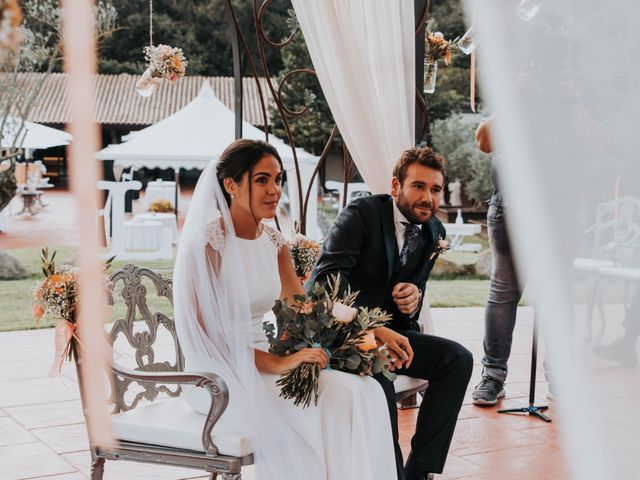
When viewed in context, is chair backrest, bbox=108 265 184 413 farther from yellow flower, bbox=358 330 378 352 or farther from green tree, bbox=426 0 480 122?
green tree, bbox=426 0 480 122

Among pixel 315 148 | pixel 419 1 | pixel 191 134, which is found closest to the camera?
pixel 419 1

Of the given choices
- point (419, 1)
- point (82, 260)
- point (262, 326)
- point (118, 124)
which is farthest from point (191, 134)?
point (118, 124)

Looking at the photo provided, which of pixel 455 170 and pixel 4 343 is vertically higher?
pixel 455 170

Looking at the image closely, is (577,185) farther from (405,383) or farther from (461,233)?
(461,233)

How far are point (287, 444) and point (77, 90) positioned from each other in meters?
1.73

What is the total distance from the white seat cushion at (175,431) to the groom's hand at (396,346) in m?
0.56

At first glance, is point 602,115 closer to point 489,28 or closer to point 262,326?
point 489,28

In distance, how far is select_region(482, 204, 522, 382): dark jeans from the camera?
13.3 feet

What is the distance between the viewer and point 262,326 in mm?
2605

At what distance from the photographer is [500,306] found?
4102 millimetres

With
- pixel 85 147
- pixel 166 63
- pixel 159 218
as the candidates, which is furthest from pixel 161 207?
pixel 85 147

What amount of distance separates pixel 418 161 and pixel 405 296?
46cm

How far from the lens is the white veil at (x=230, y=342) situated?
7.32 feet

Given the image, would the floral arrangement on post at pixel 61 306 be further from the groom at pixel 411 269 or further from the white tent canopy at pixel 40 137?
the white tent canopy at pixel 40 137
